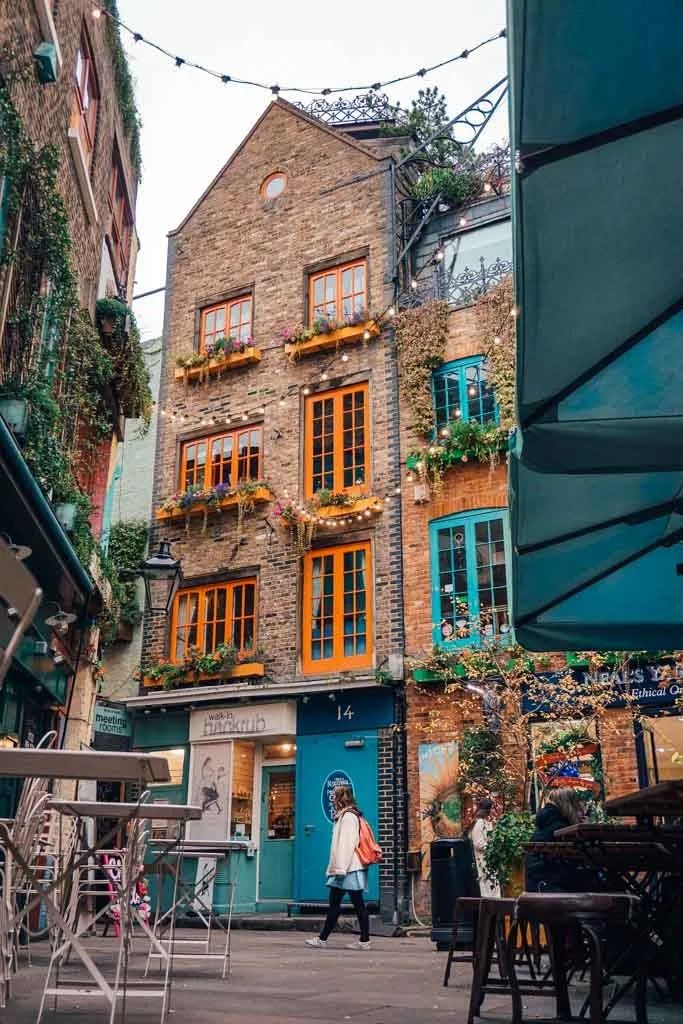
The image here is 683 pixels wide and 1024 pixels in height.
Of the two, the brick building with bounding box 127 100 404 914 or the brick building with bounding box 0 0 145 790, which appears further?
the brick building with bounding box 127 100 404 914

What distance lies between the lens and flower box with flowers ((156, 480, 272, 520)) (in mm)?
16453

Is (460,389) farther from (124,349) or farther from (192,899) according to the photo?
(192,899)

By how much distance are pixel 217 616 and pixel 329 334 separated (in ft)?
17.3

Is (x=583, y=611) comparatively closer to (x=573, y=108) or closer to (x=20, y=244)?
(x=573, y=108)

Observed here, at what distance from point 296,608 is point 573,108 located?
13.5m

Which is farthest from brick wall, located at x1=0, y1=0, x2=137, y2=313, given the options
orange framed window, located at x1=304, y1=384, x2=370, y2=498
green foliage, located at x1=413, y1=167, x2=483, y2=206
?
green foliage, located at x1=413, y1=167, x2=483, y2=206

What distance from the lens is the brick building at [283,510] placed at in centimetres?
1473

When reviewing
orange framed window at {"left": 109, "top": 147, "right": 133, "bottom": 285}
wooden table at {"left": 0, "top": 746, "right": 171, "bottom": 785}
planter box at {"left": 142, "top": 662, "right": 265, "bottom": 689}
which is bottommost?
wooden table at {"left": 0, "top": 746, "right": 171, "bottom": 785}

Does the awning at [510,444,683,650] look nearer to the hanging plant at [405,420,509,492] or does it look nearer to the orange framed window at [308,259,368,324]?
the hanging plant at [405,420,509,492]

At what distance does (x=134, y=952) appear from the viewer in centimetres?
805

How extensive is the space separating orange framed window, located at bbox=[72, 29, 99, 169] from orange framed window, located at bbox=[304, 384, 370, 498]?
5921 millimetres

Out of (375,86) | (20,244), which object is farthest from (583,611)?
(375,86)

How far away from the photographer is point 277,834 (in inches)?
600

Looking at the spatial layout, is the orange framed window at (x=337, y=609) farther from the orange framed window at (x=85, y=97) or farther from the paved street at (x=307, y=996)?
the paved street at (x=307, y=996)
